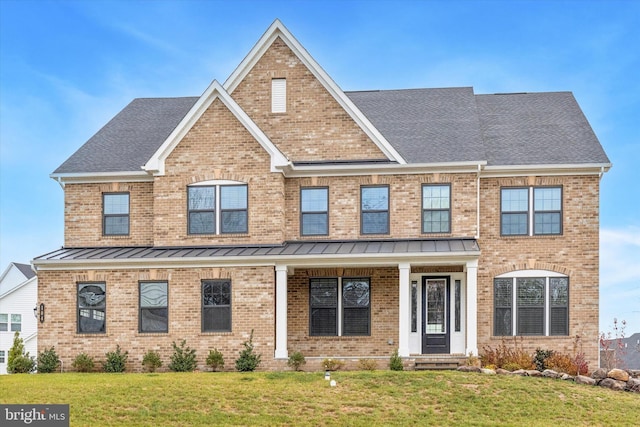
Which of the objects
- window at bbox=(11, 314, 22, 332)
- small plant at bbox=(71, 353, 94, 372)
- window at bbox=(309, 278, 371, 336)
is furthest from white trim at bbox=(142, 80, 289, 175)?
window at bbox=(11, 314, 22, 332)

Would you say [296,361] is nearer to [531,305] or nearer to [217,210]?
[217,210]

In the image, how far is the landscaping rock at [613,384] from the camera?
21547 millimetres

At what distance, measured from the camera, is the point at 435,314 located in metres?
25.8

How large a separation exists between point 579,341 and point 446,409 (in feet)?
29.4

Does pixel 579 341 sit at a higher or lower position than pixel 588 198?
lower

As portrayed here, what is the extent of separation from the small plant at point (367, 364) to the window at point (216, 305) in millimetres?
4270

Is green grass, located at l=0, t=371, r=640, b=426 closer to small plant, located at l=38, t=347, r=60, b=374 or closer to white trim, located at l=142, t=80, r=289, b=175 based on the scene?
small plant, located at l=38, t=347, r=60, b=374

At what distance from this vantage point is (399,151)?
2655cm

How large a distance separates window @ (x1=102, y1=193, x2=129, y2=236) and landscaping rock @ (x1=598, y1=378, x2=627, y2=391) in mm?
16152

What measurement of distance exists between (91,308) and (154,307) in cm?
212

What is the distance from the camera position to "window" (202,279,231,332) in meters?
24.3

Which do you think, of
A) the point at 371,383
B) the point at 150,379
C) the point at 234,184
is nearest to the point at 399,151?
the point at 234,184

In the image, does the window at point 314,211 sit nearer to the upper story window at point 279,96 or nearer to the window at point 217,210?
the window at point 217,210

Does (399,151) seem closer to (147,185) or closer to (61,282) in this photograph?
(147,185)
